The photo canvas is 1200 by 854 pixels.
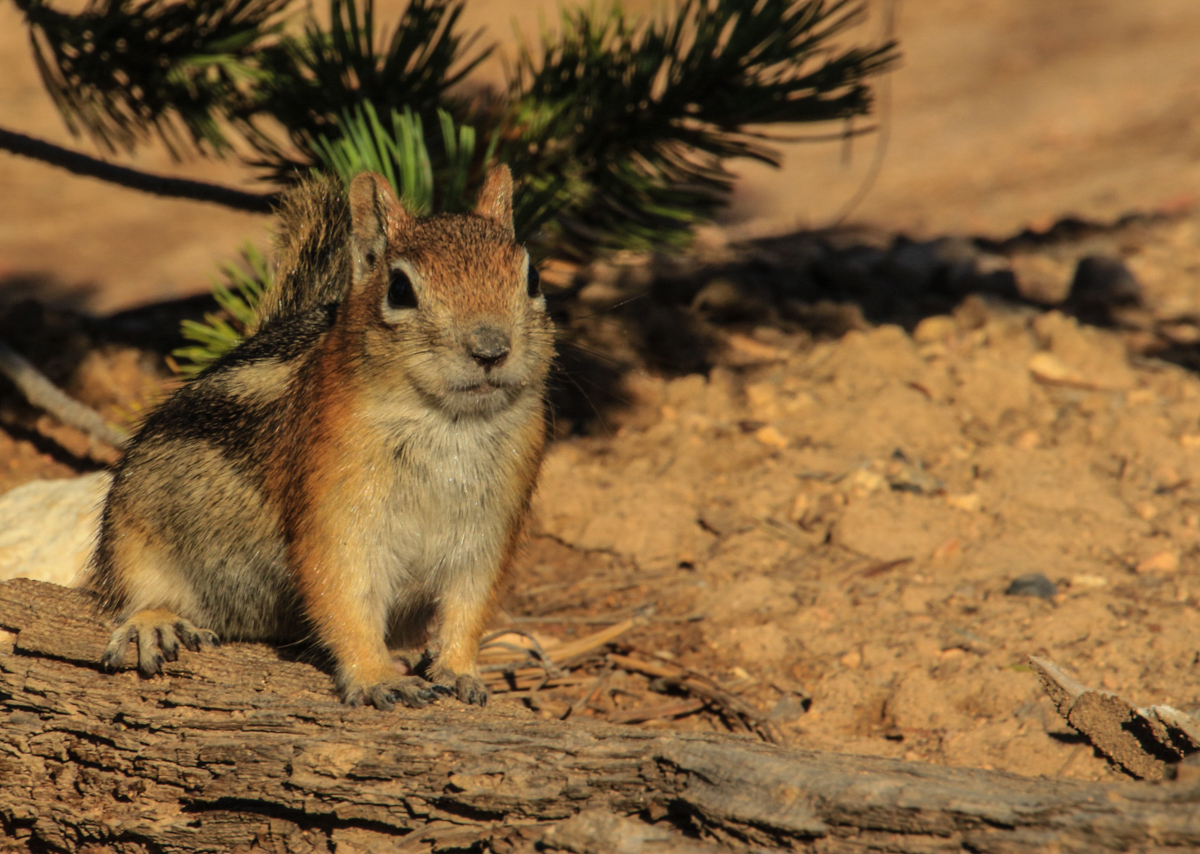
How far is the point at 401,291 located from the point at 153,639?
3.28 feet

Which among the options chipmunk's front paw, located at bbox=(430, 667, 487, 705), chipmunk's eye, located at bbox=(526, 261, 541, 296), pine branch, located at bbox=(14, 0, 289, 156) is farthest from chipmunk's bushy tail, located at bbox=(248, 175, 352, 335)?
chipmunk's front paw, located at bbox=(430, 667, 487, 705)

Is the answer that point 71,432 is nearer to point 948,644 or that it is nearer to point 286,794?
point 286,794

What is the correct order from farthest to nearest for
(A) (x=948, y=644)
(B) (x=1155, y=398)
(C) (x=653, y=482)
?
(B) (x=1155, y=398) < (C) (x=653, y=482) < (A) (x=948, y=644)

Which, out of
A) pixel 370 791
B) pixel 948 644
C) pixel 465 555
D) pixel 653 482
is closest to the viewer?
pixel 370 791

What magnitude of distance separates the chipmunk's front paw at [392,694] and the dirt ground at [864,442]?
2.49 feet

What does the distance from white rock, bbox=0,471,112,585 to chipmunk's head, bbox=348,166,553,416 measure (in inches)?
56.9

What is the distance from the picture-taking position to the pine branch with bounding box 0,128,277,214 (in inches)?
158

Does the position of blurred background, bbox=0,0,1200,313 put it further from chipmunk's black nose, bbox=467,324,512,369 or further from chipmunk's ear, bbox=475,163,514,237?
chipmunk's black nose, bbox=467,324,512,369

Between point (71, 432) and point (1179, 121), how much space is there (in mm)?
7895

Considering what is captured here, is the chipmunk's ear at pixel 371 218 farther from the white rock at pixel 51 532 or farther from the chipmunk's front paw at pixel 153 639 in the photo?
the white rock at pixel 51 532

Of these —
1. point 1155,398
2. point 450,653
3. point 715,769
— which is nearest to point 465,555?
point 450,653

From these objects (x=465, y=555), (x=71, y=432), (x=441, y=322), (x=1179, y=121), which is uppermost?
(x=1179, y=121)

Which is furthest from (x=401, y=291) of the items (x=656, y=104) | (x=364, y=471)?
(x=656, y=104)

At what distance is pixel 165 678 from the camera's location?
2.60 m
